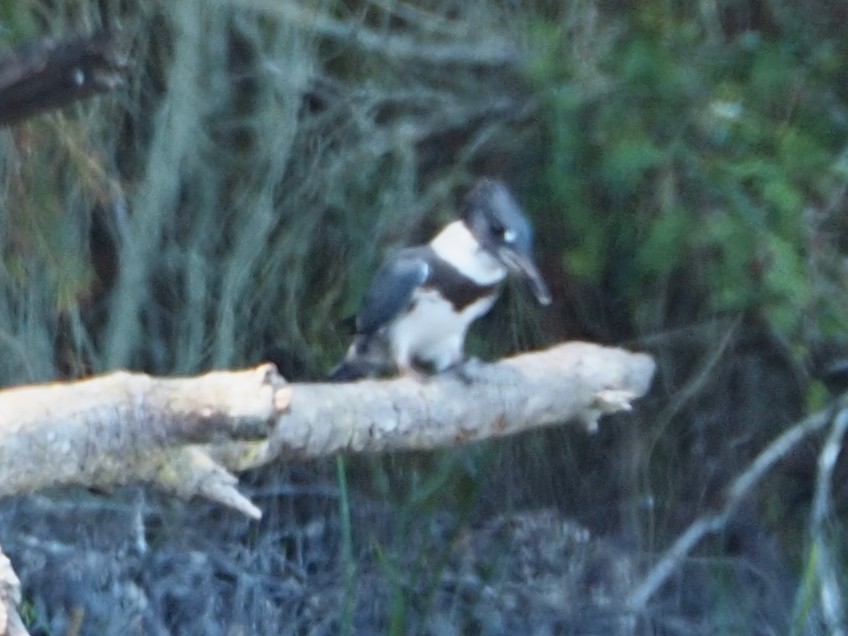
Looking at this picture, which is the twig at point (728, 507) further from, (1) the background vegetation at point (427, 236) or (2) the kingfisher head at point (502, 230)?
(2) the kingfisher head at point (502, 230)

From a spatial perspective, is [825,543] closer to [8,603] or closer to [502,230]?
[502,230]

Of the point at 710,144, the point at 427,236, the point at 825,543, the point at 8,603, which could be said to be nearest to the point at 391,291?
the point at 427,236

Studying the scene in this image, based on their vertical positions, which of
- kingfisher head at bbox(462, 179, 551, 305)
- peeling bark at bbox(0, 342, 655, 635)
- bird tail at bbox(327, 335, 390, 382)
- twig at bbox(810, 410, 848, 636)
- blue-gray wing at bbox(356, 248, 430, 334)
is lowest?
twig at bbox(810, 410, 848, 636)

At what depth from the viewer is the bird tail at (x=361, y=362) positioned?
2723mm

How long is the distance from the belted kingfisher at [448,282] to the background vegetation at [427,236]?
17cm

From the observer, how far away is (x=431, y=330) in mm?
2625

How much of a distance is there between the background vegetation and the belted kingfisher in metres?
0.17

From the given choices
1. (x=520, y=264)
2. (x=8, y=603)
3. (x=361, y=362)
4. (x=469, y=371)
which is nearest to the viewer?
(x=8, y=603)

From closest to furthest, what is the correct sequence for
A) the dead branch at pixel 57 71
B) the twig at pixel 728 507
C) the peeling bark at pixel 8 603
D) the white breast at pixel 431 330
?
1. the peeling bark at pixel 8 603
2. the dead branch at pixel 57 71
3. the white breast at pixel 431 330
4. the twig at pixel 728 507

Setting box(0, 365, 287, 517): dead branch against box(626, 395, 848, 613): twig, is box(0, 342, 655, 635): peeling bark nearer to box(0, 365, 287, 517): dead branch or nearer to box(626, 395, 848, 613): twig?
box(0, 365, 287, 517): dead branch

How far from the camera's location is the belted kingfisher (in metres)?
2.50

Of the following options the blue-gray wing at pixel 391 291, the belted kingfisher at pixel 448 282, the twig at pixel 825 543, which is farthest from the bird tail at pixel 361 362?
the twig at pixel 825 543

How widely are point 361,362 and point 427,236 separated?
288 mm

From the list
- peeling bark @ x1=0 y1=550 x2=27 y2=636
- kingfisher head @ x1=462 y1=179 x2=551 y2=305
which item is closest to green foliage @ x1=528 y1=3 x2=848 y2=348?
kingfisher head @ x1=462 y1=179 x2=551 y2=305
